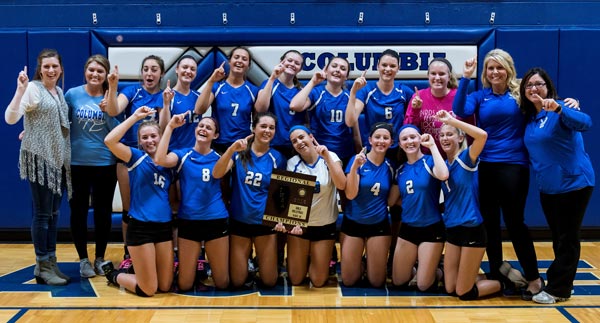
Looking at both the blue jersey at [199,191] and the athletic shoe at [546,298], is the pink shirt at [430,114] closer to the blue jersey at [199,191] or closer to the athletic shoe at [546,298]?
the athletic shoe at [546,298]

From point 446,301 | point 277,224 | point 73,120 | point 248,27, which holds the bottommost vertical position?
point 446,301

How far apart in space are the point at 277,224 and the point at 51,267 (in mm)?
1751

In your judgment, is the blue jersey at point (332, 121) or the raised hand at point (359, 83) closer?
the raised hand at point (359, 83)

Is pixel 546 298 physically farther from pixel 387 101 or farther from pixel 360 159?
pixel 387 101

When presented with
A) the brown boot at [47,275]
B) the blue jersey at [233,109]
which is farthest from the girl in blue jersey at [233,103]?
the brown boot at [47,275]

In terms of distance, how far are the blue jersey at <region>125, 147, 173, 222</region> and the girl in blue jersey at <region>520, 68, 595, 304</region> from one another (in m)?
2.49

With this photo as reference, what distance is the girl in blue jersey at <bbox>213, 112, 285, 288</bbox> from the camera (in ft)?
16.1

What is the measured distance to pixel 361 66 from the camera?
6508 millimetres

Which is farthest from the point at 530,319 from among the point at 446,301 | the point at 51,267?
the point at 51,267

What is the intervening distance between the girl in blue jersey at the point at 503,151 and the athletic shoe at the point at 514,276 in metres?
0.03

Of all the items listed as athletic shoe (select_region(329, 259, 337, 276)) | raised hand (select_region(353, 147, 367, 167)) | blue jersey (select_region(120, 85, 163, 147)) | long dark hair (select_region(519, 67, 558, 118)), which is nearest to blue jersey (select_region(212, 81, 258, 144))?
blue jersey (select_region(120, 85, 163, 147))

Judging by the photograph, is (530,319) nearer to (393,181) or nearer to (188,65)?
(393,181)

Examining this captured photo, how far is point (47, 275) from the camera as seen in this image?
16.7 ft

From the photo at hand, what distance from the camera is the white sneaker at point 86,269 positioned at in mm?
5297
